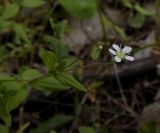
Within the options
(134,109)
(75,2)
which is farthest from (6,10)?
(134,109)

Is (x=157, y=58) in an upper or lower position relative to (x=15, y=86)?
lower

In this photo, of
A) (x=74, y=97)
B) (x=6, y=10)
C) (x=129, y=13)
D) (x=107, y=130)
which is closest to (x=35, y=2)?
(x=6, y=10)

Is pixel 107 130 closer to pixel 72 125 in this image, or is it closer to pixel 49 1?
pixel 72 125

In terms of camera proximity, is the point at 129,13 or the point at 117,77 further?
the point at 129,13

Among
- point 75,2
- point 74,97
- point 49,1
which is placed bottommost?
point 74,97

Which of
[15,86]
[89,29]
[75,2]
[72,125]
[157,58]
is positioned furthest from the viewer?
[89,29]

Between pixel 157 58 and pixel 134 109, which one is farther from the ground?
pixel 157 58

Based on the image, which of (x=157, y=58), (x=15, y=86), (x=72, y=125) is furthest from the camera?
(x=157, y=58)

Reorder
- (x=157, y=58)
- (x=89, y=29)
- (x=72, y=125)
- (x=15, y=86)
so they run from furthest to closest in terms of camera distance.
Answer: (x=89, y=29) → (x=157, y=58) → (x=72, y=125) → (x=15, y=86)

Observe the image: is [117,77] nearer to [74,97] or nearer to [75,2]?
[74,97]
